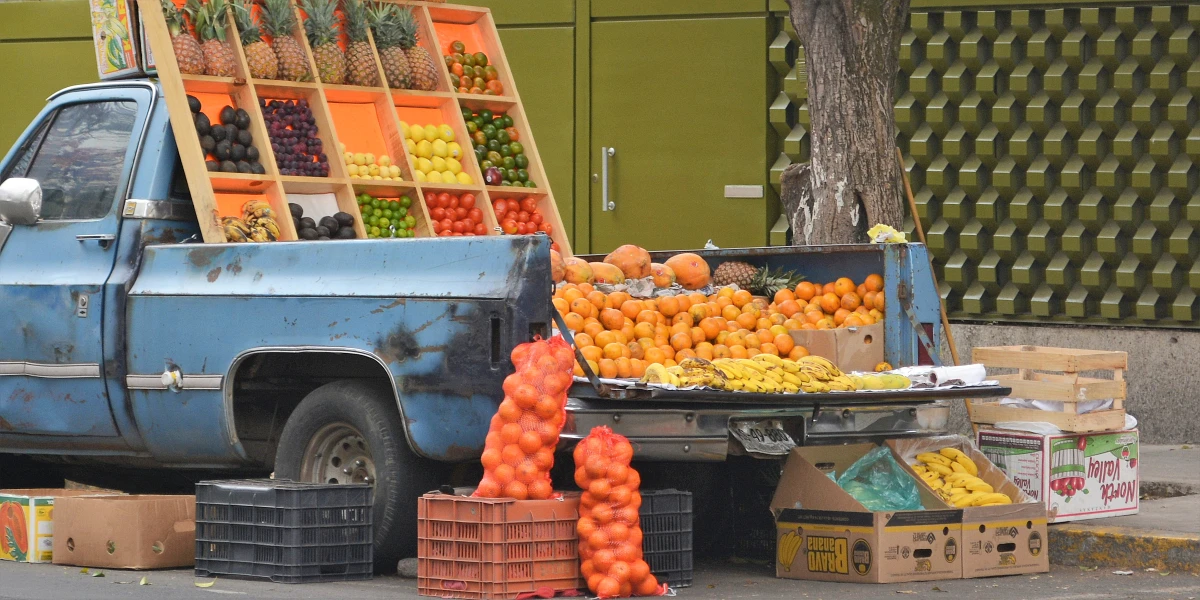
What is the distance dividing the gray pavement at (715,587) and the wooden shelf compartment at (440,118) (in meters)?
2.90

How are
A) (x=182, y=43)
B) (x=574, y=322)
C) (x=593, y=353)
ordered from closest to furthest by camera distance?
1. (x=593, y=353)
2. (x=574, y=322)
3. (x=182, y=43)

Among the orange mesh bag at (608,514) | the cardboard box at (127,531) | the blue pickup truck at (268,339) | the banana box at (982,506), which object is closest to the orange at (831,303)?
the blue pickup truck at (268,339)

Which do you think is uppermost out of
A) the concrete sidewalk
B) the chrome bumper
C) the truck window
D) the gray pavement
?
the truck window

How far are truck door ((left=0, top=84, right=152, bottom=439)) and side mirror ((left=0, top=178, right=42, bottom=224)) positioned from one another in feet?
Answer: 0.48

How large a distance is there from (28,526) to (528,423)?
260cm

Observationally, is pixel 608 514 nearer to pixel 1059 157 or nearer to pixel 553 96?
pixel 1059 157

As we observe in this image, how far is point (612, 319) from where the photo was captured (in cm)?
746

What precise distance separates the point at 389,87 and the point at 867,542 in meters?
3.89

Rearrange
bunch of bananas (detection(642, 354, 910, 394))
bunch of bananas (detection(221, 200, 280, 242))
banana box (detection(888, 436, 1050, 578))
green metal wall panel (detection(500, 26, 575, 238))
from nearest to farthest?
bunch of bananas (detection(642, 354, 910, 394)) < banana box (detection(888, 436, 1050, 578)) < bunch of bananas (detection(221, 200, 280, 242)) < green metal wall panel (detection(500, 26, 575, 238))

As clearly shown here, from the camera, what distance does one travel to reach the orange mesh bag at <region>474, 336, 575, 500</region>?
6.40 metres

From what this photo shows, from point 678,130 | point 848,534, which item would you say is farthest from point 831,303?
point 678,130

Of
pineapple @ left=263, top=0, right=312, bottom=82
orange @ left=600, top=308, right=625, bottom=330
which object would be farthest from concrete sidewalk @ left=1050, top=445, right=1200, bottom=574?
pineapple @ left=263, top=0, right=312, bottom=82

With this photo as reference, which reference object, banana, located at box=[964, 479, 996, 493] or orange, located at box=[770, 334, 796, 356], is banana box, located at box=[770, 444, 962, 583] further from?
orange, located at box=[770, 334, 796, 356]

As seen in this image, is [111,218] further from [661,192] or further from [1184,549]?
[661,192]
